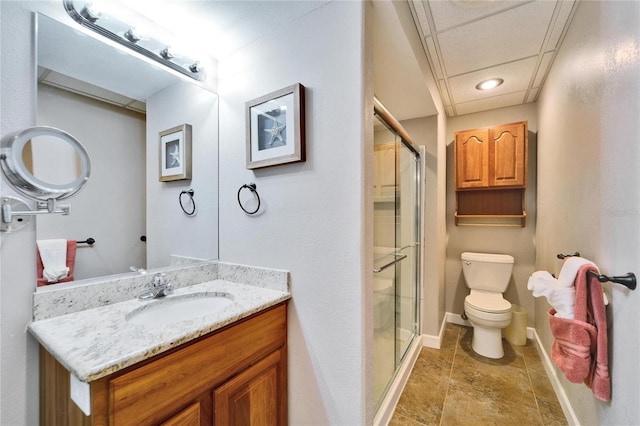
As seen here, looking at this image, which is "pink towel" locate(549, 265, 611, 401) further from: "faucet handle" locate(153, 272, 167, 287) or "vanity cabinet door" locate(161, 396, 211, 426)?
"faucet handle" locate(153, 272, 167, 287)

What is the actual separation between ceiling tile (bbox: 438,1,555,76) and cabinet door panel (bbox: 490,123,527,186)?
0.87 m

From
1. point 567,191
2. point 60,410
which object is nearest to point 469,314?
point 567,191

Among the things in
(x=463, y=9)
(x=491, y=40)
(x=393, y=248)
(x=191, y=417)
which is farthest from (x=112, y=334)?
(x=491, y=40)

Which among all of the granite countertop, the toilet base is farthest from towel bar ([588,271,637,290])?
the toilet base

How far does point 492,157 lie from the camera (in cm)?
256

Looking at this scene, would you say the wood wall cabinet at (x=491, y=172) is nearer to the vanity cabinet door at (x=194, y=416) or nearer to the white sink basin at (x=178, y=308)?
the white sink basin at (x=178, y=308)

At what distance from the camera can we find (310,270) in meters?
1.23

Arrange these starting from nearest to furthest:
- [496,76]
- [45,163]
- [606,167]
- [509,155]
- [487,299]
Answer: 1. [45,163]
2. [606,167]
3. [496,76]
4. [487,299]
5. [509,155]

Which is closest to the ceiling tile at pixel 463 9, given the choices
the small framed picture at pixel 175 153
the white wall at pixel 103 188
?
the small framed picture at pixel 175 153

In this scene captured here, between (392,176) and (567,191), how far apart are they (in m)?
1.04

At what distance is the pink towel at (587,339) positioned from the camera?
1.00 m

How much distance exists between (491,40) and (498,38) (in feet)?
0.12

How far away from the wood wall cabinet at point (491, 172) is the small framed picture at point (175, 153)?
2.54 m

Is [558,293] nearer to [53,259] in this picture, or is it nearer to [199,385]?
[199,385]
